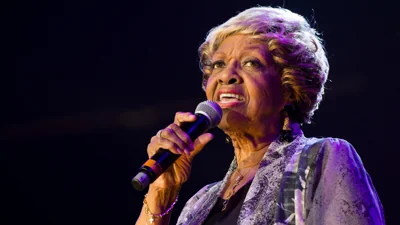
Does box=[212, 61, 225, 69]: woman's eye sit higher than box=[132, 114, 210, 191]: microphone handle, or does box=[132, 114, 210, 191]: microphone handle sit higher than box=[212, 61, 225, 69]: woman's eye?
box=[212, 61, 225, 69]: woman's eye

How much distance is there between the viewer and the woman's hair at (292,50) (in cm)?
177

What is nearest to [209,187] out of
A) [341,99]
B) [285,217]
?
[285,217]

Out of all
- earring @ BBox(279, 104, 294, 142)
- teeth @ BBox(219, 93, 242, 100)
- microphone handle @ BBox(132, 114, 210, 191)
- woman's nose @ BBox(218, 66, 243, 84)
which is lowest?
earring @ BBox(279, 104, 294, 142)

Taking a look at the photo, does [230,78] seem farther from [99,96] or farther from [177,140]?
[99,96]

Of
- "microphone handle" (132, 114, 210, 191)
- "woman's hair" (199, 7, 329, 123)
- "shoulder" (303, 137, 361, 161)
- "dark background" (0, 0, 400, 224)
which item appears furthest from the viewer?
"dark background" (0, 0, 400, 224)

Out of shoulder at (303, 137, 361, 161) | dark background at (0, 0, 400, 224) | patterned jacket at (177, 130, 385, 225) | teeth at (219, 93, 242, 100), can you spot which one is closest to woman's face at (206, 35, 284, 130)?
teeth at (219, 93, 242, 100)

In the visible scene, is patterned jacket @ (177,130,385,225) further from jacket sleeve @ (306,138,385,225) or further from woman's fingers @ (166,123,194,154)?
woman's fingers @ (166,123,194,154)

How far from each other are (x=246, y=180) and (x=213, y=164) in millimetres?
1701

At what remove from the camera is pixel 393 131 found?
269cm

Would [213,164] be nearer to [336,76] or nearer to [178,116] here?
[336,76]

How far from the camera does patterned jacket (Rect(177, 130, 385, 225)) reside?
1.30m

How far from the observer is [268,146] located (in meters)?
1.77

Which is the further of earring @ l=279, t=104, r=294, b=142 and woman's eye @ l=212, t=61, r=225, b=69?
woman's eye @ l=212, t=61, r=225, b=69

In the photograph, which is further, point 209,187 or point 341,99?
point 341,99
